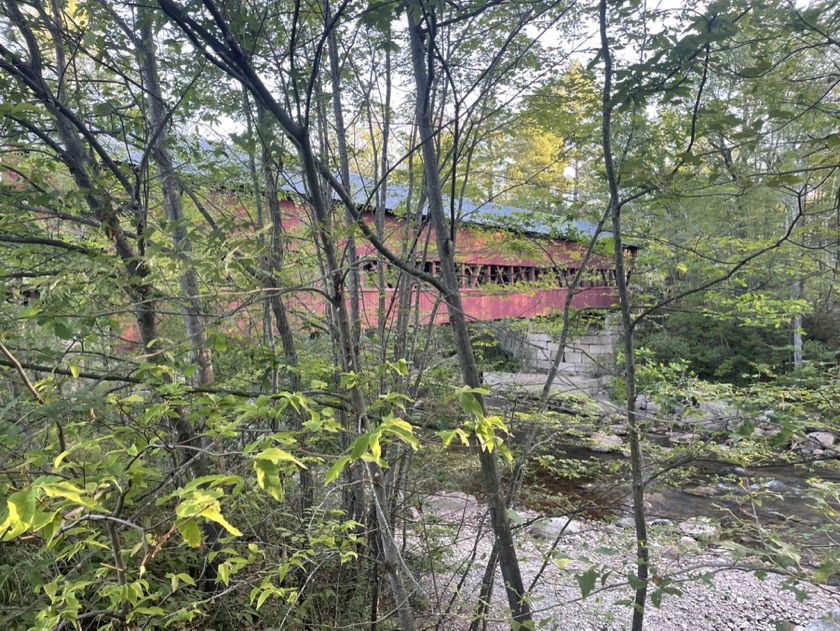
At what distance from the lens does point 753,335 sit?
1108cm

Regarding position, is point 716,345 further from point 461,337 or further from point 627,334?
point 461,337

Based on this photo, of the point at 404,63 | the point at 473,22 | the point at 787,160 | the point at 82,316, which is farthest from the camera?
the point at 404,63

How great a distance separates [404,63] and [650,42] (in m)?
1.62

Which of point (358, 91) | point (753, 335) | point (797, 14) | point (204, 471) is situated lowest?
point (753, 335)

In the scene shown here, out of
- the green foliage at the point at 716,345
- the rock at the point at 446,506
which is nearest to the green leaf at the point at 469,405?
the rock at the point at 446,506

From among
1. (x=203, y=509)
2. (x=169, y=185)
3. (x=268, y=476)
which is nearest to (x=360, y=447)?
(x=268, y=476)

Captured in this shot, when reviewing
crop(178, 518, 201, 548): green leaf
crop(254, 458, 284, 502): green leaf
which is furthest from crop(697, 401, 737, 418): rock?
crop(178, 518, 201, 548): green leaf

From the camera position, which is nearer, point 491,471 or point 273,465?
point 273,465

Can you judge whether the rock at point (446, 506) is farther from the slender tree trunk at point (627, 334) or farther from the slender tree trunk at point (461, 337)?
the slender tree trunk at point (627, 334)

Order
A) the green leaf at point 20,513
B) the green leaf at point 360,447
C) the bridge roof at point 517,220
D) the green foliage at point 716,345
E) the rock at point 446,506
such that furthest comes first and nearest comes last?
the green foliage at point 716,345
the bridge roof at point 517,220
the rock at point 446,506
the green leaf at point 360,447
the green leaf at point 20,513

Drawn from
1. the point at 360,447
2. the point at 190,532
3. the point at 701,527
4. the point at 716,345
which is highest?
the point at 360,447

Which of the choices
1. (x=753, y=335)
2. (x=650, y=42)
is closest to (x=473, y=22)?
(x=650, y=42)

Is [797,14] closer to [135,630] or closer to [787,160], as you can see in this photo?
[787,160]

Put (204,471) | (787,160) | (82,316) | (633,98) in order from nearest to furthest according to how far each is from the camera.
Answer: (82,316), (633,98), (787,160), (204,471)
